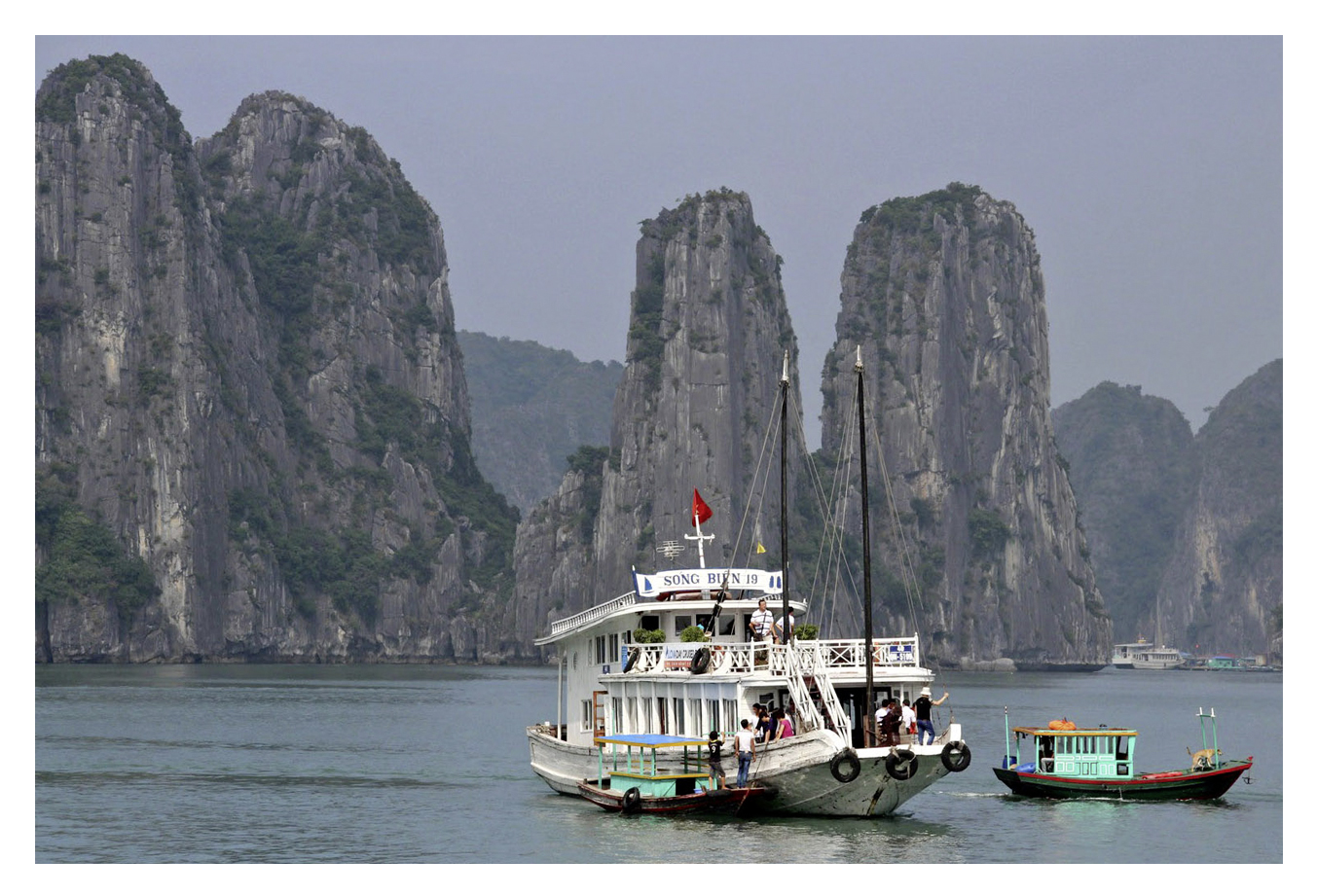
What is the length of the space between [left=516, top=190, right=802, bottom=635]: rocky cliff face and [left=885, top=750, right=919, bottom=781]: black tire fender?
494 ft

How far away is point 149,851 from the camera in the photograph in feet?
116

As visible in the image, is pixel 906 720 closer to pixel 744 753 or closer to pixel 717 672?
pixel 744 753

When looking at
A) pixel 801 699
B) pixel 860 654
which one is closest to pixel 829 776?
pixel 801 699

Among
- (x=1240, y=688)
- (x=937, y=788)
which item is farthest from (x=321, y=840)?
(x=1240, y=688)

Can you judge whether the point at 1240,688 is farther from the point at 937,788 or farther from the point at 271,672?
the point at 937,788

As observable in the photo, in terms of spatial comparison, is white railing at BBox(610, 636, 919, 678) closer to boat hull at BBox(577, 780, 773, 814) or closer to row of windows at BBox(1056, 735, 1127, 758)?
boat hull at BBox(577, 780, 773, 814)

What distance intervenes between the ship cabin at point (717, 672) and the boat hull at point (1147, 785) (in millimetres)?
6168

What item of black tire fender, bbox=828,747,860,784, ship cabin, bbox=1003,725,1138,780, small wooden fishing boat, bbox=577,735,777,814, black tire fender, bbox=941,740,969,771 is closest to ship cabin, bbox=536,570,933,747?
small wooden fishing boat, bbox=577,735,777,814

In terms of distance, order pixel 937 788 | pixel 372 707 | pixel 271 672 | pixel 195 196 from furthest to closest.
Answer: pixel 195 196 → pixel 271 672 → pixel 372 707 → pixel 937 788

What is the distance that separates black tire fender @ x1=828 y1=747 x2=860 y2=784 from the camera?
3531 centimetres

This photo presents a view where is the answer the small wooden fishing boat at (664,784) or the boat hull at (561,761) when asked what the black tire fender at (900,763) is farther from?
the boat hull at (561,761)

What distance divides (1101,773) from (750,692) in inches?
420

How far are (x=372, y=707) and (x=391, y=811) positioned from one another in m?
52.0

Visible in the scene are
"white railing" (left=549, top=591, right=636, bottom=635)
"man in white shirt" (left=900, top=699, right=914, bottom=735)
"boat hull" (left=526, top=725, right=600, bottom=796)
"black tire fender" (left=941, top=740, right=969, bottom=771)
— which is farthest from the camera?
"white railing" (left=549, top=591, right=636, bottom=635)
